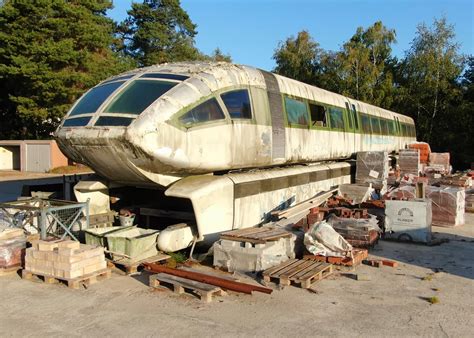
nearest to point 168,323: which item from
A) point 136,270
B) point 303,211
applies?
point 136,270

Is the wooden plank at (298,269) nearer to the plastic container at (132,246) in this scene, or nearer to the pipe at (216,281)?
the pipe at (216,281)

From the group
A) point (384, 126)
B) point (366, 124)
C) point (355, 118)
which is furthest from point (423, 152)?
point (355, 118)

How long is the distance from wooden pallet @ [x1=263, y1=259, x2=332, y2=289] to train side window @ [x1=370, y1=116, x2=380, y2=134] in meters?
11.9

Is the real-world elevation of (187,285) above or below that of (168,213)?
below

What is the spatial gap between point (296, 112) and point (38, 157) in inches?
1091

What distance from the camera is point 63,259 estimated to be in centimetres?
651

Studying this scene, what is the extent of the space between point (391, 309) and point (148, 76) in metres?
5.65

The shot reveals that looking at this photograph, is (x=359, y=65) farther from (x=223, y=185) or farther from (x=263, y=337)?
(x=263, y=337)

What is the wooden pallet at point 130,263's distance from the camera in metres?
7.16

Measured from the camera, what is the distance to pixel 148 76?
8.23 m

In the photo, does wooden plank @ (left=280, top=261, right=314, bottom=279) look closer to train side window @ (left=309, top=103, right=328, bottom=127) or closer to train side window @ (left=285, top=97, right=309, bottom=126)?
train side window @ (left=285, top=97, right=309, bottom=126)

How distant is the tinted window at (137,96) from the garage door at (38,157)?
2766cm

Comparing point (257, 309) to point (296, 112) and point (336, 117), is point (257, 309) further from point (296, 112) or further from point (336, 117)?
point (336, 117)

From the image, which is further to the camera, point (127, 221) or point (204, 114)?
point (127, 221)
